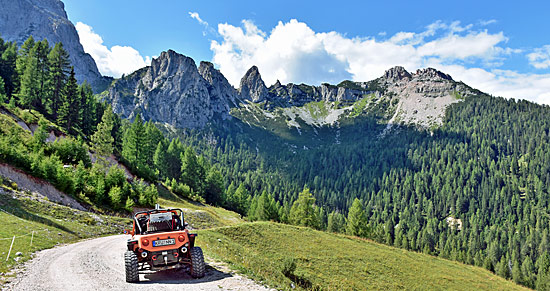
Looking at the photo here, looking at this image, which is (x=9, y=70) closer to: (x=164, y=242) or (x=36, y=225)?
(x=36, y=225)

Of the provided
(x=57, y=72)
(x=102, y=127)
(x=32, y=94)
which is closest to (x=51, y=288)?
(x=102, y=127)

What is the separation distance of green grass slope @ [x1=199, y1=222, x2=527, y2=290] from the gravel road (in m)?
10.6

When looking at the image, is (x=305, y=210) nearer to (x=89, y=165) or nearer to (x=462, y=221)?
(x=89, y=165)

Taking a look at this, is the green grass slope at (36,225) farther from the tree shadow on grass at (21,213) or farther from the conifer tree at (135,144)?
the conifer tree at (135,144)

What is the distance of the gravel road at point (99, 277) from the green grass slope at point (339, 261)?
34.6 ft

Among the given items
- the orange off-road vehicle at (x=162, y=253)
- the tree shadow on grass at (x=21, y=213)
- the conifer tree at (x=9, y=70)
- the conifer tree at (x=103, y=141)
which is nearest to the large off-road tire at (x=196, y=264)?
the orange off-road vehicle at (x=162, y=253)

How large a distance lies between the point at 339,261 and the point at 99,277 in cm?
2803

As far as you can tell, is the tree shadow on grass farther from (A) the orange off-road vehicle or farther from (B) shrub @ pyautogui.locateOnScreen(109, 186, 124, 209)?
(A) the orange off-road vehicle

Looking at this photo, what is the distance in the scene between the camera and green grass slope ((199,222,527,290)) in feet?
95.1

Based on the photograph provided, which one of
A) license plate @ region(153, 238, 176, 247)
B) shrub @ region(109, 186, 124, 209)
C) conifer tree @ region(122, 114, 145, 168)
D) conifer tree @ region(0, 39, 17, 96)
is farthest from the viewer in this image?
conifer tree @ region(0, 39, 17, 96)

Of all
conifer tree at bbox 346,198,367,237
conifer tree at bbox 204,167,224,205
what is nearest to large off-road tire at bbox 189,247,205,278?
conifer tree at bbox 346,198,367,237

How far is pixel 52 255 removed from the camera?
707 inches

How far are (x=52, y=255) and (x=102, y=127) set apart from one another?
50.1 meters

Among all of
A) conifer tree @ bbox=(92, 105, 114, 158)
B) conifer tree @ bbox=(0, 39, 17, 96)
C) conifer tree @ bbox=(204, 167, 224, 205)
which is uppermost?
conifer tree @ bbox=(0, 39, 17, 96)
